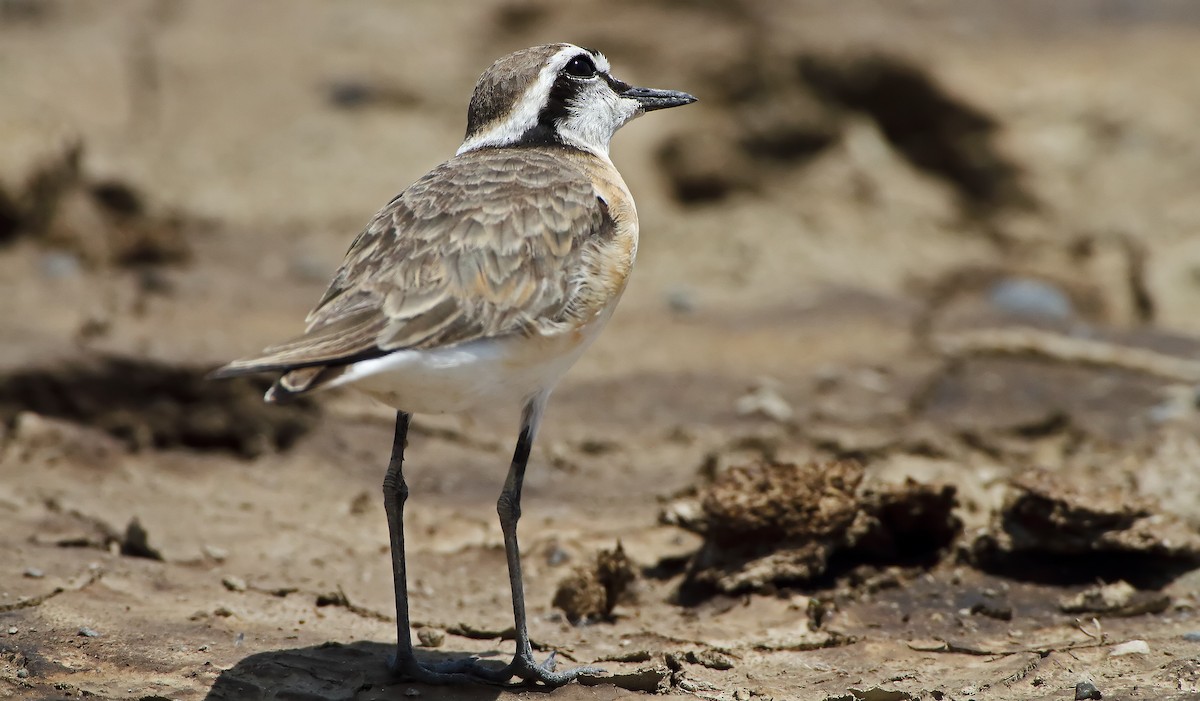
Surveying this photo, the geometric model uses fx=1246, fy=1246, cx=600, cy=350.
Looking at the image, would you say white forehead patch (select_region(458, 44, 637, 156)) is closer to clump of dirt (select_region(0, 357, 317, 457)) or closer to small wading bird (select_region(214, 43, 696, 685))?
small wading bird (select_region(214, 43, 696, 685))

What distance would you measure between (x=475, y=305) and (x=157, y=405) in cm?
392

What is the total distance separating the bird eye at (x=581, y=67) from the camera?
677cm

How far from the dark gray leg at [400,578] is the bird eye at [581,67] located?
2188 millimetres

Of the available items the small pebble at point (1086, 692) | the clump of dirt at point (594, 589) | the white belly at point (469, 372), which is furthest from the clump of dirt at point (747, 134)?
the small pebble at point (1086, 692)

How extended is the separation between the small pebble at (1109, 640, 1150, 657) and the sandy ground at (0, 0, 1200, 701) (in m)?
0.02

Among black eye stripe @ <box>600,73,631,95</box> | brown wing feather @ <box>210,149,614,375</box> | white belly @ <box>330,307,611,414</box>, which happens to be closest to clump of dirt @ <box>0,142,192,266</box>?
black eye stripe @ <box>600,73,631,95</box>

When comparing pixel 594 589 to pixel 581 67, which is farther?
pixel 581 67

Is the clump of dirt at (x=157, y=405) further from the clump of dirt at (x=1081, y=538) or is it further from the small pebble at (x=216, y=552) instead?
the clump of dirt at (x=1081, y=538)

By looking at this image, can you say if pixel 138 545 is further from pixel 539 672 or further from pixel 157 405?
pixel 539 672

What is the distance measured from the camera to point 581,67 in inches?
269

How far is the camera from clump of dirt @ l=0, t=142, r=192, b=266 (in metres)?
10.7

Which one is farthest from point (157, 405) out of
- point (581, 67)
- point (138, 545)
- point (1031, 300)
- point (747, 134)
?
point (1031, 300)

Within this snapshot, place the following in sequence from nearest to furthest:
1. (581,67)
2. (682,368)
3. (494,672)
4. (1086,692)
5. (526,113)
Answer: (1086,692) → (494,672) → (526,113) → (581,67) → (682,368)

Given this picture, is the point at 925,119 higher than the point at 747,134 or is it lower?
higher
